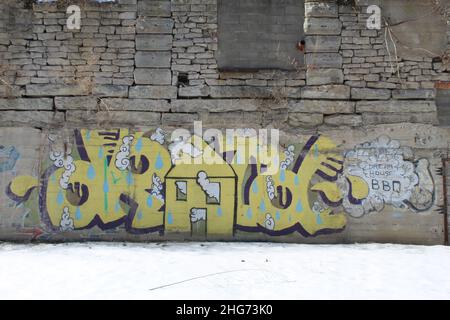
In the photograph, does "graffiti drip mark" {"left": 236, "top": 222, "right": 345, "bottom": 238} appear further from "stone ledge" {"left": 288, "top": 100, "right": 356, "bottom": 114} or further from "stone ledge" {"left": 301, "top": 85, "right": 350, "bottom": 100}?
"stone ledge" {"left": 301, "top": 85, "right": 350, "bottom": 100}

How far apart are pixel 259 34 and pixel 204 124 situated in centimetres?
170

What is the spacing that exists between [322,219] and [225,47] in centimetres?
311

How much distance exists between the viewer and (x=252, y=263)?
4766 millimetres

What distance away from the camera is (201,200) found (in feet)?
19.3

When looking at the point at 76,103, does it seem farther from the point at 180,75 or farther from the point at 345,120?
the point at 345,120

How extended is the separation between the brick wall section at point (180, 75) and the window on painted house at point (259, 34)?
4.9 inches

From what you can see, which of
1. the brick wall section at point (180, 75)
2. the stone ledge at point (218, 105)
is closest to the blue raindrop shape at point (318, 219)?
the brick wall section at point (180, 75)

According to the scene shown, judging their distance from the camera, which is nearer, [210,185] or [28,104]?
[210,185]

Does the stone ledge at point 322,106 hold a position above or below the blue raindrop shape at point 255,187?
above

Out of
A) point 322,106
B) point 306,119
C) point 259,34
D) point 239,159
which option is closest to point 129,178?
point 239,159

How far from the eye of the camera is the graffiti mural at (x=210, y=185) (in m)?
5.86

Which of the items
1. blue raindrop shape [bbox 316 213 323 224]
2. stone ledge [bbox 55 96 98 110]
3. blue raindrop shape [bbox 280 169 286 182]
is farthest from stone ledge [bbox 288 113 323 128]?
stone ledge [bbox 55 96 98 110]

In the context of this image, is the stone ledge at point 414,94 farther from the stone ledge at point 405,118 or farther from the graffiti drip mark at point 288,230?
the graffiti drip mark at point 288,230

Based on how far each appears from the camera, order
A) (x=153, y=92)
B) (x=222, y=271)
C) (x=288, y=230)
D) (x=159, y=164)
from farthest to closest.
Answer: (x=153, y=92), (x=159, y=164), (x=288, y=230), (x=222, y=271)
